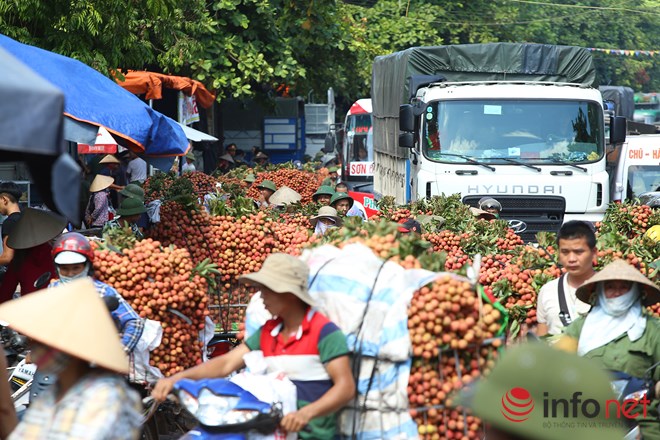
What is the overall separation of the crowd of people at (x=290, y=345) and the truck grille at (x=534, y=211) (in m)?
8.09

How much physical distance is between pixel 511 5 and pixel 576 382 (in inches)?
→ 1777

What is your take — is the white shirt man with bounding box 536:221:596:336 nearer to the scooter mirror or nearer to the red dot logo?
the scooter mirror

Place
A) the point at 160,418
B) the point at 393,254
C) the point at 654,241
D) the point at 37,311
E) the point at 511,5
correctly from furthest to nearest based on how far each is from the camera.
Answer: the point at 511,5
the point at 654,241
the point at 160,418
the point at 393,254
the point at 37,311

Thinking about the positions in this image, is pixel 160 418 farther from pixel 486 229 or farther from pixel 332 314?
pixel 486 229

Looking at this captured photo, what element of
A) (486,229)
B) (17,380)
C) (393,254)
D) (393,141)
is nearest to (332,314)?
(393,254)

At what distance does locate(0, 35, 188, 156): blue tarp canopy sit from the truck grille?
5.64 meters

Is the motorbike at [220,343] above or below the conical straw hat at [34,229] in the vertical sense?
below

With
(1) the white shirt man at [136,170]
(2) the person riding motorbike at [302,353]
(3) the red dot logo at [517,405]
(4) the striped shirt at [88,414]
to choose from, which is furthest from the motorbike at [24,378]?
(1) the white shirt man at [136,170]

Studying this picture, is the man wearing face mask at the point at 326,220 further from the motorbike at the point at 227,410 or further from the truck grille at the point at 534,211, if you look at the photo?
the motorbike at the point at 227,410

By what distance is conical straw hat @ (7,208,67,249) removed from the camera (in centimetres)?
796

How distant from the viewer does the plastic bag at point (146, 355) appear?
22.7 feet

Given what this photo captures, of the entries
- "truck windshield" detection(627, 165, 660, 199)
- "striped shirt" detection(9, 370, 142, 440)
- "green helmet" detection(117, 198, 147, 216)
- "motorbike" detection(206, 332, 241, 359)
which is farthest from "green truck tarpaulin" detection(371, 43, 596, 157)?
"striped shirt" detection(9, 370, 142, 440)

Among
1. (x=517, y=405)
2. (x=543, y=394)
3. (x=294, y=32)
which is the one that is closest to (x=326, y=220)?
(x=517, y=405)

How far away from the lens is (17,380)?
24.8ft
